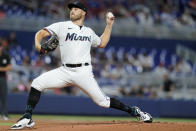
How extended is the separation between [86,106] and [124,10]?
625cm

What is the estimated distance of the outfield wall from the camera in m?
14.6

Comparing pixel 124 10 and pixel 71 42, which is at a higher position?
pixel 124 10

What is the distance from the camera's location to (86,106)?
49.5 feet

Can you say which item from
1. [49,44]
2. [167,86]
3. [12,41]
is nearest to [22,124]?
[49,44]

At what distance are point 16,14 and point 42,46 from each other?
11.6m

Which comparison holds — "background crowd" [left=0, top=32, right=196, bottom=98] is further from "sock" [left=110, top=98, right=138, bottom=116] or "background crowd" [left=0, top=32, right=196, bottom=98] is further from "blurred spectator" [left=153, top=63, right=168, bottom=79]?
"sock" [left=110, top=98, right=138, bottom=116]

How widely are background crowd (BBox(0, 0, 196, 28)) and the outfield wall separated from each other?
404cm

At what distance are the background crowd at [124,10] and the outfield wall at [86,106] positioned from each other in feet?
13.3

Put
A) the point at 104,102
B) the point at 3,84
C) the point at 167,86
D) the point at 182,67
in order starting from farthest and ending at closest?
the point at 182,67 → the point at 167,86 → the point at 3,84 → the point at 104,102

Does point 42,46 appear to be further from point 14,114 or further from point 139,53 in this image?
point 139,53

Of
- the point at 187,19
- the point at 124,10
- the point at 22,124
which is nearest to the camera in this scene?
the point at 22,124

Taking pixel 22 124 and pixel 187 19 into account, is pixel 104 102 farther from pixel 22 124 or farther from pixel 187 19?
pixel 187 19

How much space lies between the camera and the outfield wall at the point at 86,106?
47.9 ft

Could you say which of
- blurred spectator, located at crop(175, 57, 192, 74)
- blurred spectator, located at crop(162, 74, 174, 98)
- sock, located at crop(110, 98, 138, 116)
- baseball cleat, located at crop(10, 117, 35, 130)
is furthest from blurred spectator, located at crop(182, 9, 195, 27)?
baseball cleat, located at crop(10, 117, 35, 130)
